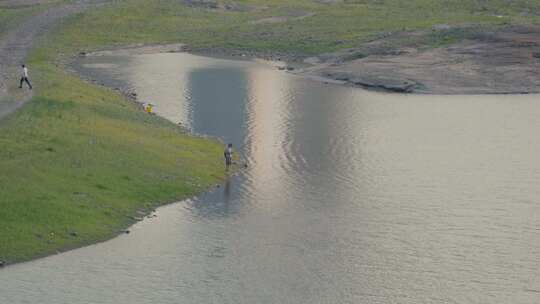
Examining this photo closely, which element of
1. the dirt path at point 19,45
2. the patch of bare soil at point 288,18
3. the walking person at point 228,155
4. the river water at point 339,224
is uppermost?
the patch of bare soil at point 288,18

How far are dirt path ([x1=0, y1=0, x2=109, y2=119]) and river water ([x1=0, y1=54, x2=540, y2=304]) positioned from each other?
12.0 meters

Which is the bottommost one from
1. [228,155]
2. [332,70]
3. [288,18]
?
[228,155]

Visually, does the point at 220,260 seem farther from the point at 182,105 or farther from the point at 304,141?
the point at 182,105

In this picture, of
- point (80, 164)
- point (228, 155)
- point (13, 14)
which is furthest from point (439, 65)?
point (13, 14)

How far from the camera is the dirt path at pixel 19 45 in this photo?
245 feet

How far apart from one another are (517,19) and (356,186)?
83.5 m

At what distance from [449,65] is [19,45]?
46520 mm

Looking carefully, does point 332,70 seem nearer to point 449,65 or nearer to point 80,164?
point 449,65

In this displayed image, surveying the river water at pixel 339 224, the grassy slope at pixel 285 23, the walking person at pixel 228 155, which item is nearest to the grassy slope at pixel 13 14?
the grassy slope at pixel 285 23

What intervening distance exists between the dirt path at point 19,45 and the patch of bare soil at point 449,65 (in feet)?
98.9

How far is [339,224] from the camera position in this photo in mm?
51969

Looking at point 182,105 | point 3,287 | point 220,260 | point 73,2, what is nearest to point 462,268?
point 220,260

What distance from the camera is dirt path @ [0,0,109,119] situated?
7469 cm

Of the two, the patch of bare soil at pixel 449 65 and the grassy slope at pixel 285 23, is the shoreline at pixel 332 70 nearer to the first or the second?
the patch of bare soil at pixel 449 65
